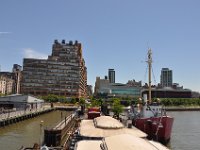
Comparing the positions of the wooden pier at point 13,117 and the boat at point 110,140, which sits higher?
the boat at point 110,140

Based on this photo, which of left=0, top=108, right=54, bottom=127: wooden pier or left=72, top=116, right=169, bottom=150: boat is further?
left=0, top=108, right=54, bottom=127: wooden pier

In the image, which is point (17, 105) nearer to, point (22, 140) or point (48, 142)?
point (22, 140)

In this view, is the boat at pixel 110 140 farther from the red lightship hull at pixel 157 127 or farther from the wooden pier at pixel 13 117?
the wooden pier at pixel 13 117

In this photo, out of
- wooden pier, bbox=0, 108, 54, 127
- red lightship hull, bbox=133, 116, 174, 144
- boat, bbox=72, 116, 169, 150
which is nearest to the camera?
boat, bbox=72, 116, 169, 150

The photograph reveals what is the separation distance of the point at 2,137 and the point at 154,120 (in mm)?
28417

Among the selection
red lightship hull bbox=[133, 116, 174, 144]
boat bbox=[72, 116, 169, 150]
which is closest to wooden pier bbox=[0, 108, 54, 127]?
red lightship hull bbox=[133, 116, 174, 144]

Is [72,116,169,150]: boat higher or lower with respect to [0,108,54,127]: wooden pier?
higher

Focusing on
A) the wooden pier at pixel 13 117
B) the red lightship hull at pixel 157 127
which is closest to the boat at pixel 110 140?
the red lightship hull at pixel 157 127

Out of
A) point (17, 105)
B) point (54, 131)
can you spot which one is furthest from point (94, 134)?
point (17, 105)

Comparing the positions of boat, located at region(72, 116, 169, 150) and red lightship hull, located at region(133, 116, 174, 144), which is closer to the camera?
boat, located at region(72, 116, 169, 150)

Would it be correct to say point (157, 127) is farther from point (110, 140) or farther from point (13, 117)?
point (13, 117)

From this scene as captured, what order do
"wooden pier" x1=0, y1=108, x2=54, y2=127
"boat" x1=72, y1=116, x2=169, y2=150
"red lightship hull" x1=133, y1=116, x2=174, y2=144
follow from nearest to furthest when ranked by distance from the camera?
"boat" x1=72, y1=116, x2=169, y2=150
"red lightship hull" x1=133, y1=116, x2=174, y2=144
"wooden pier" x1=0, y1=108, x2=54, y2=127

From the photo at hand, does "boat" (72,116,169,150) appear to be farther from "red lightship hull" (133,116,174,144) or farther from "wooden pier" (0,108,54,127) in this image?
"wooden pier" (0,108,54,127)

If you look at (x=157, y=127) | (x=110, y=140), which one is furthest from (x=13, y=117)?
(x=110, y=140)
